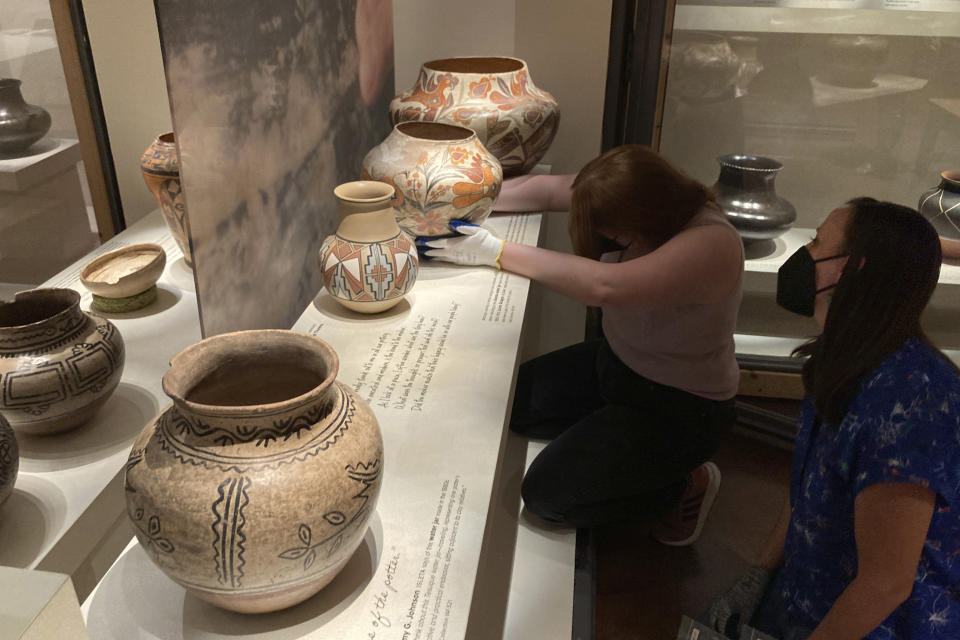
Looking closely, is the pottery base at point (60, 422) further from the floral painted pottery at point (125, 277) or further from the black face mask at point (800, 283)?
the black face mask at point (800, 283)

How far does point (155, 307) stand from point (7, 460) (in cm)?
49

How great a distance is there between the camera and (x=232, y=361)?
93cm

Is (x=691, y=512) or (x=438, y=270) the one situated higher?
(x=438, y=270)

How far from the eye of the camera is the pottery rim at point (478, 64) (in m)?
2.24

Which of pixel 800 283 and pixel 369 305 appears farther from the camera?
pixel 369 305

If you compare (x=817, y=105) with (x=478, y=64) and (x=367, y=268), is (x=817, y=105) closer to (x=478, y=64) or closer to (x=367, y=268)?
(x=478, y=64)

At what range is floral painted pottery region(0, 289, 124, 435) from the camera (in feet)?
3.55

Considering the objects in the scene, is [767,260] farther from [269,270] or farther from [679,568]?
[269,270]

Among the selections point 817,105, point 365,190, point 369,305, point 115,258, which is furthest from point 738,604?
point 817,105

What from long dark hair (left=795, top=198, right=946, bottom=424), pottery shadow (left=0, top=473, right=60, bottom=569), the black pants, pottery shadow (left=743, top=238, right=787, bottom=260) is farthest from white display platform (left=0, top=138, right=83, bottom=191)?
pottery shadow (left=743, top=238, right=787, bottom=260)

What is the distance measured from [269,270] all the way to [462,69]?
1.12 metres

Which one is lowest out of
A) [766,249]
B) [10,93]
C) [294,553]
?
[766,249]

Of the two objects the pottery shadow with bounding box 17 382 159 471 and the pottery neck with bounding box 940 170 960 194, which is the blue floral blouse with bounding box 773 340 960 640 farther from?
the pottery neck with bounding box 940 170 960 194

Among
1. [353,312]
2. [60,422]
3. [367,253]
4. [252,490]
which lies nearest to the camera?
[252,490]
